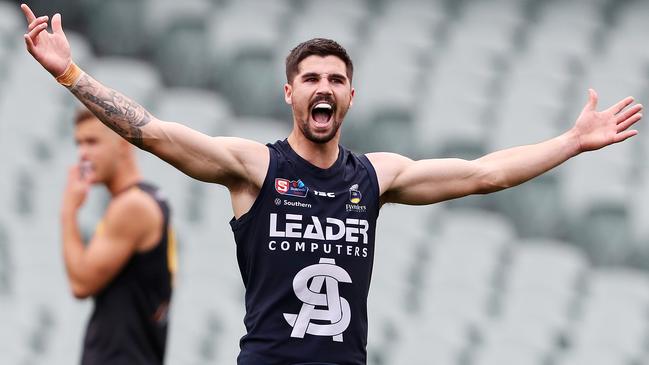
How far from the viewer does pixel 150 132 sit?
4316 mm

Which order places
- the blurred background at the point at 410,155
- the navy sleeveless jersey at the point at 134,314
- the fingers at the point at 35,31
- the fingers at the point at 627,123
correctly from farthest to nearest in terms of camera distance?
the blurred background at the point at 410,155 < the navy sleeveless jersey at the point at 134,314 < the fingers at the point at 627,123 < the fingers at the point at 35,31

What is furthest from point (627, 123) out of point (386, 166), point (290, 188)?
point (290, 188)

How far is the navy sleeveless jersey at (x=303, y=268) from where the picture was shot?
427 centimetres

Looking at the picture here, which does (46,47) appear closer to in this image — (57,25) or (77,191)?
(57,25)

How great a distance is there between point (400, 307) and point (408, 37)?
12.9 ft

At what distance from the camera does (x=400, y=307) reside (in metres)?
9.02

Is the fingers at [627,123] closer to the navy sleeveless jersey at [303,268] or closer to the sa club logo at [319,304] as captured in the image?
the navy sleeveless jersey at [303,268]

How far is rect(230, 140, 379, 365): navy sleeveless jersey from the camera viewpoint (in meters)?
4.27

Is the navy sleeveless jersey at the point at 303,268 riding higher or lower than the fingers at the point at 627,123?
lower

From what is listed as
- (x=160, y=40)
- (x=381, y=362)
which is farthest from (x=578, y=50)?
(x=381, y=362)

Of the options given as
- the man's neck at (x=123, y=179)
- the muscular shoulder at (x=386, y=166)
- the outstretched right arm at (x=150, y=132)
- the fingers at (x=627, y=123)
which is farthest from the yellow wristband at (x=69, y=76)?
the fingers at (x=627, y=123)

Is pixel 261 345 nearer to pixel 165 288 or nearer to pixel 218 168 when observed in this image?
pixel 218 168

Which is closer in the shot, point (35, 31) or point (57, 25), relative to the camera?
point (35, 31)

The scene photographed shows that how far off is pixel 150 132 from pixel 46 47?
45cm
